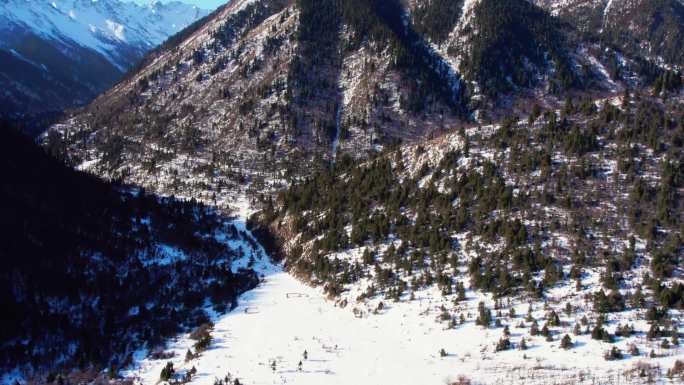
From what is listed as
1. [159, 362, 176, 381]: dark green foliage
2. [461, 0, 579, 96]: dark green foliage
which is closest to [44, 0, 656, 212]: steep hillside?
[461, 0, 579, 96]: dark green foliage

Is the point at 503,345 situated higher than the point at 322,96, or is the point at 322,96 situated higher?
the point at 322,96

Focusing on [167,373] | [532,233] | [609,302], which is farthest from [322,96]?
[167,373]

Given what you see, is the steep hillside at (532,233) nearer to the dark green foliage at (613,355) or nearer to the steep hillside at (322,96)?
the dark green foliage at (613,355)

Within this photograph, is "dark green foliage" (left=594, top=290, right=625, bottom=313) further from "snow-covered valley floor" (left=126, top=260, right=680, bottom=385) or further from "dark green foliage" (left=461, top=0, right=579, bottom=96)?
"dark green foliage" (left=461, top=0, right=579, bottom=96)

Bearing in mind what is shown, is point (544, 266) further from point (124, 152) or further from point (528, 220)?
point (124, 152)

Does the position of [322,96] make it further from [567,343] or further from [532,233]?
[567,343]

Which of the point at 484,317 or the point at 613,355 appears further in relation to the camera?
the point at 484,317

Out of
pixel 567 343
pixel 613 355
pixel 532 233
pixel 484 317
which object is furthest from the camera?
pixel 532 233
